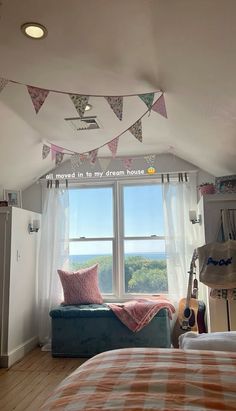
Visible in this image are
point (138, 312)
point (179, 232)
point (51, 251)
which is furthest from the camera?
point (51, 251)

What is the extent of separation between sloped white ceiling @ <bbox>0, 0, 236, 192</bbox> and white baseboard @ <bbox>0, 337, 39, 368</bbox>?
6.84 feet

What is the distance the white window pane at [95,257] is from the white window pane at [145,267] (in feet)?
0.78

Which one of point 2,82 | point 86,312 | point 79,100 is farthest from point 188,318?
point 2,82

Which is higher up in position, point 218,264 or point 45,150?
point 45,150

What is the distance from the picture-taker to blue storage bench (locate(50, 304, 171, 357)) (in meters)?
3.67

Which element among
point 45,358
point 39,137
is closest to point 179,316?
point 45,358

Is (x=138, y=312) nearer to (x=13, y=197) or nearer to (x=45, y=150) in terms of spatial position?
(x=45, y=150)

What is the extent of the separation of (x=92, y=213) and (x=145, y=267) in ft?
3.46

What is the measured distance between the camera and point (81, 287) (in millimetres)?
4117

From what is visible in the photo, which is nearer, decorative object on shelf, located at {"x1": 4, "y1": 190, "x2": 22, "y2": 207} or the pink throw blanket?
the pink throw blanket

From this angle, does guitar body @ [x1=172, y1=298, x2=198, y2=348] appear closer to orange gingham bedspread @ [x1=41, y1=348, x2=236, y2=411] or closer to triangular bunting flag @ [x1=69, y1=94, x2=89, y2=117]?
orange gingham bedspread @ [x1=41, y1=348, x2=236, y2=411]

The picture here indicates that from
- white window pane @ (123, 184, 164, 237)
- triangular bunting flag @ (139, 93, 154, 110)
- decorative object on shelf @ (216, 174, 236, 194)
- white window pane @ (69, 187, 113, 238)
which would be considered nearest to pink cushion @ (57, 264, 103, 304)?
white window pane @ (69, 187, 113, 238)

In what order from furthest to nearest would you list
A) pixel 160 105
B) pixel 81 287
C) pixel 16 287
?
pixel 81 287, pixel 16 287, pixel 160 105

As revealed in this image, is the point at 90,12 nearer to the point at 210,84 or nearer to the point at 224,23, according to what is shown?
the point at 224,23
